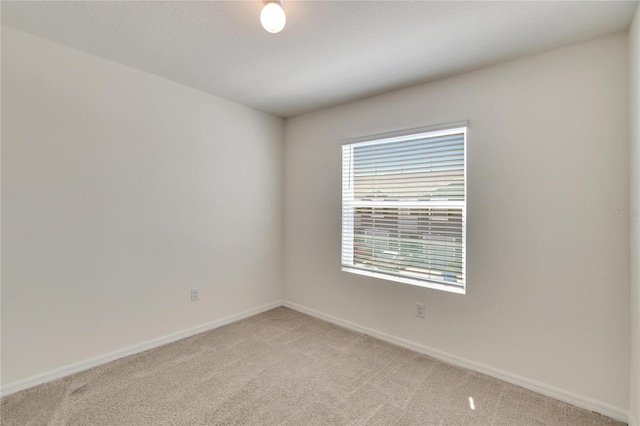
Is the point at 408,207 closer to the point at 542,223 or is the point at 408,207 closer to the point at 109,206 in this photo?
the point at 542,223

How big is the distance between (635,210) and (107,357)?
3879 millimetres

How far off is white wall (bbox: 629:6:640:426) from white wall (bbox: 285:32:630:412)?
0.07m

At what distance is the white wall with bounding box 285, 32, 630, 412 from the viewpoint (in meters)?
1.87

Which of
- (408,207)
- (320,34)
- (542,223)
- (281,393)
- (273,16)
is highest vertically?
(320,34)

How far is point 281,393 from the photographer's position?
2.04 metres

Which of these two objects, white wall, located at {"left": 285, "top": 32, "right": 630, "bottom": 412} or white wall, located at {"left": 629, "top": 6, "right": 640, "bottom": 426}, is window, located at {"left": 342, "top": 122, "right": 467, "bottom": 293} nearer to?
white wall, located at {"left": 285, "top": 32, "right": 630, "bottom": 412}

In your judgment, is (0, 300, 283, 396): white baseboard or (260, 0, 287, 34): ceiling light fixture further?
(0, 300, 283, 396): white baseboard

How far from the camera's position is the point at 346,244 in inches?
129

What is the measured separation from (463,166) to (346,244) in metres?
1.44

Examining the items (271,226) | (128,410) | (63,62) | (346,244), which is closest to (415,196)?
(346,244)

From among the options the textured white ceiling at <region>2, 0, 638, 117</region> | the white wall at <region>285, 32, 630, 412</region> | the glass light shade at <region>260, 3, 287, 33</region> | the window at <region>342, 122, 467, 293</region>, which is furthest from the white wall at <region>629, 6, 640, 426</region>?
the glass light shade at <region>260, 3, 287, 33</region>

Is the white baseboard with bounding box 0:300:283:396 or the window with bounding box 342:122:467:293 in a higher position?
the window with bounding box 342:122:467:293

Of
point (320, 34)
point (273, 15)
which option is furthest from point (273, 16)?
point (320, 34)

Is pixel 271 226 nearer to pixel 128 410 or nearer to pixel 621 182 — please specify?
pixel 128 410
